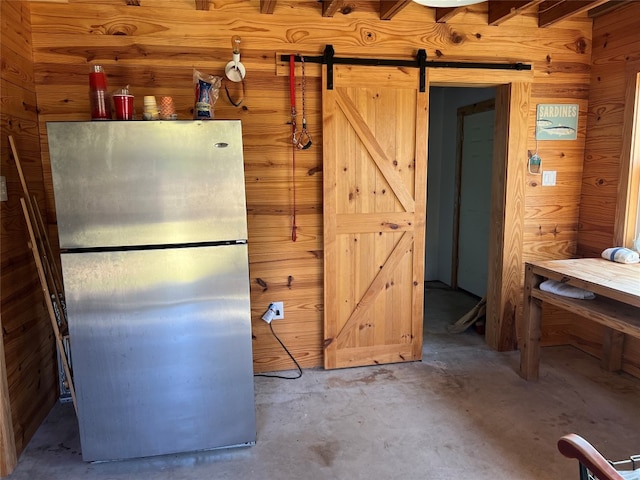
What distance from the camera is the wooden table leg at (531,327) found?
9.16ft

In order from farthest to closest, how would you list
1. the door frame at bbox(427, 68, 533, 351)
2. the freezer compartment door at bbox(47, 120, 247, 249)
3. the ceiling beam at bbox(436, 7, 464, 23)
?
the door frame at bbox(427, 68, 533, 351) < the ceiling beam at bbox(436, 7, 464, 23) < the freezer compartment door at bbox(47, 120, 247, 249)

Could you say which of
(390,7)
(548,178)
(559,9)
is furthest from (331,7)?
(548,178)

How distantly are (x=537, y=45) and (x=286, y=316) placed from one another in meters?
2.62

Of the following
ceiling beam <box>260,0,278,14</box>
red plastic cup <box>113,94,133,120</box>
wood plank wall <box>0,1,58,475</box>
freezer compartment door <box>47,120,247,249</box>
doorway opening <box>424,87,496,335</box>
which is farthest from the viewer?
doorway opening <box>424,87,496,335</box>

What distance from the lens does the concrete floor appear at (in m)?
2.06

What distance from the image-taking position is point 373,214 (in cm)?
298

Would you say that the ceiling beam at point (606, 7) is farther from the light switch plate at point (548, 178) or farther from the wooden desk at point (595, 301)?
the wooden desk at point (595, 301)

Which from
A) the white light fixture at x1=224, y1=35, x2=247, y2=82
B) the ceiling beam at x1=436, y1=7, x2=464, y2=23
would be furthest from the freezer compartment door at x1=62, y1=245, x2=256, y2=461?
the ceiling beam at x1=436, y1=7, x2=464, y2=23

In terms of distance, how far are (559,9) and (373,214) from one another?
1788 millimetres

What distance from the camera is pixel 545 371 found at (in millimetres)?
3012

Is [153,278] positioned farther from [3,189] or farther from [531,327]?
[531,327]

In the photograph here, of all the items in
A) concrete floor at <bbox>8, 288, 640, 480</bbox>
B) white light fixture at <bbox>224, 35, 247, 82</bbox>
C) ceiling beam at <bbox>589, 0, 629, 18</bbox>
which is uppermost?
ceiling beam at <bbox>589, 0, 629, 18</bbox>

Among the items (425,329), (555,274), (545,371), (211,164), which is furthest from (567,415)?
(211,164)

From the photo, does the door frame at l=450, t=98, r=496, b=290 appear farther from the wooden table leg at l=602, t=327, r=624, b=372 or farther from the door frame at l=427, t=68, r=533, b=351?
the wooden table leg at l=602, t=327, r=624, b=372
